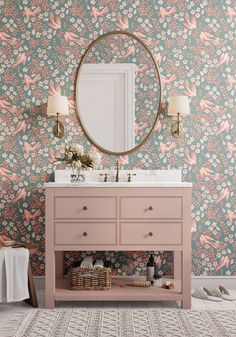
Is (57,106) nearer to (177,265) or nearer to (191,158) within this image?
(191,158)

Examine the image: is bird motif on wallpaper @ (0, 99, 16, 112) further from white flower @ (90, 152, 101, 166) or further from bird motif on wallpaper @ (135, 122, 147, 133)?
bird motif on wallpaper @ (135, 122, 147, 133)

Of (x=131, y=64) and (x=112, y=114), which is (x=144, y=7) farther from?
(x=112, y=114)

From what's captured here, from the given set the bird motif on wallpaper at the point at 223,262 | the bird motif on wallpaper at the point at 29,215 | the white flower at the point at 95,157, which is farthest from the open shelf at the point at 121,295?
the white flower at the point at 95,157

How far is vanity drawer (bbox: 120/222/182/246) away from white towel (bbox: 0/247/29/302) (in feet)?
2.40

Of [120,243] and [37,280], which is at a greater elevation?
[120,243]

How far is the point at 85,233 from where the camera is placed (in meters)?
4.01

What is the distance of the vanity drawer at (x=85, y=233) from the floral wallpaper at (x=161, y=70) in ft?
2.11

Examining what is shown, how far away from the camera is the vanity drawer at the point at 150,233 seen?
13.1 ft

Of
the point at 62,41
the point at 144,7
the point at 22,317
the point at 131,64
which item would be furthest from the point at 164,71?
the point at 22,317

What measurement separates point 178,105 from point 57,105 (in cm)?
97

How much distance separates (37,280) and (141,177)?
1229 mm

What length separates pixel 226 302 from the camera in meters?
4.22

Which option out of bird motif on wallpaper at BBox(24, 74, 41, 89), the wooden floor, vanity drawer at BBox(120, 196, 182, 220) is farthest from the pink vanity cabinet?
bird motif on wallpaper at BBox(24, 74, 41, 89)

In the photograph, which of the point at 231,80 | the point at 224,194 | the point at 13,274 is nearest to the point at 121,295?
the point at 13,274
